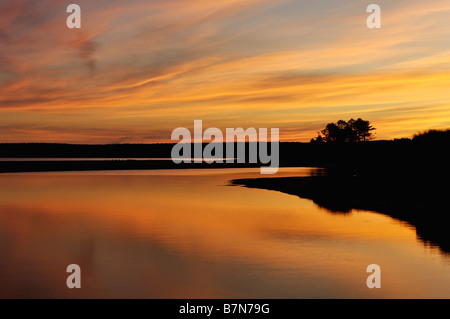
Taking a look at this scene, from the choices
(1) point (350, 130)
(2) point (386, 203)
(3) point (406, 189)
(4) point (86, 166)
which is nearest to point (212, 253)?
(2) point (386, 203)

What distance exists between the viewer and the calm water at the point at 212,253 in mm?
13188

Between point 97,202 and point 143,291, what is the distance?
2180 cm

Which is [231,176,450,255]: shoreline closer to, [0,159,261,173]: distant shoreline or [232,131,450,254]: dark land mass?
[232,131,450,254]: dark land mass

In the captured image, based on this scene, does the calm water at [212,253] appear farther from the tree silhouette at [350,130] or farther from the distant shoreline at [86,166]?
the tree silhouette at [350,130]

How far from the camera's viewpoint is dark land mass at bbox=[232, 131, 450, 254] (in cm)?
2400

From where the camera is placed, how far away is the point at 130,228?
2308cm

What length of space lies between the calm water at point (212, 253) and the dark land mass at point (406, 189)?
126 cm

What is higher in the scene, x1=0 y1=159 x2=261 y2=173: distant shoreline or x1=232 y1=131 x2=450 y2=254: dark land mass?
x1=0 y1=159 x2=261 y2=173: distant shoreline

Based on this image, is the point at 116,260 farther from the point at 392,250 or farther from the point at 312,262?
the point at 392,250

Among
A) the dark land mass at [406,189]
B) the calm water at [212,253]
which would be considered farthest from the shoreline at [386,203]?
the calm water at [212,253]

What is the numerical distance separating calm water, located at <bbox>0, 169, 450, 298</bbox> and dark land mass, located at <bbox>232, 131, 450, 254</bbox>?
1.26 m

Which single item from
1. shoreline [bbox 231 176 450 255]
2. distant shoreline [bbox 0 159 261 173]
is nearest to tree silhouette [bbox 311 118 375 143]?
distant shoreline [bbox 0 159 261 173]

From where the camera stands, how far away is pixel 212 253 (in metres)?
17.6

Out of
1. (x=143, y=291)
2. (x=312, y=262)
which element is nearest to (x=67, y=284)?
(x=143, y=291)
